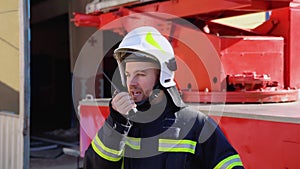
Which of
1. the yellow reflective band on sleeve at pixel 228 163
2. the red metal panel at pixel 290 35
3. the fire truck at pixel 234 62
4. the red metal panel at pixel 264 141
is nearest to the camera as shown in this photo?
the yellow reflective band on sleeve at pixel 228 163

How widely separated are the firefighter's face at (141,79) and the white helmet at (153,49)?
3 cm

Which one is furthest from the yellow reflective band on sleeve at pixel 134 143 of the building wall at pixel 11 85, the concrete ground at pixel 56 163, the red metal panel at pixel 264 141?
the concrete ground at pixel 56 163

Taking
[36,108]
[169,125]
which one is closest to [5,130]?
[169,125]

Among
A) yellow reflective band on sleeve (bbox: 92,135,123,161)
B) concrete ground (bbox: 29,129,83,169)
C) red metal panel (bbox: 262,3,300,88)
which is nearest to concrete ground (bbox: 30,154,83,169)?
concrete ground (bbox: 29,129,83,169)

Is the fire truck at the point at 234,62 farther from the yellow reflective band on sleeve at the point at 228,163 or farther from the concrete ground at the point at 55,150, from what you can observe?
the concrete ground at the point at 55,150

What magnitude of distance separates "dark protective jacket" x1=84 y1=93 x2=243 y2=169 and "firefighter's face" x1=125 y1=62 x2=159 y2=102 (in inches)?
2.4

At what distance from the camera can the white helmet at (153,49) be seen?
1.51 meters

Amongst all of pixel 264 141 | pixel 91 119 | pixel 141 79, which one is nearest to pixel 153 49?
pixel 141 79

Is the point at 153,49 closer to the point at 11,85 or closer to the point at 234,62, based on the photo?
the point at 234,62

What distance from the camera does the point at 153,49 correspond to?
1520mm

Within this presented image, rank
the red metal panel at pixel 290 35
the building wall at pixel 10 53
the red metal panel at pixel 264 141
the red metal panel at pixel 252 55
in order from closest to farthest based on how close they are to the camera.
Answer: the red metal panel at pixel 264 141 → the red metal panel at pixel 252 55 → the red metal panel at pixel 290 35 → the building wall at pixel 10 53

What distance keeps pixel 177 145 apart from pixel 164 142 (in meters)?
0.05

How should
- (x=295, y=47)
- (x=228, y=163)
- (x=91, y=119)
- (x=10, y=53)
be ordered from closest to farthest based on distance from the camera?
(x=228, y=163) < (x=295, y=47) < (x=91, y=119) < (x=10, y=53)

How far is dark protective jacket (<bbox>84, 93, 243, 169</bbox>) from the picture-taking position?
149cm
